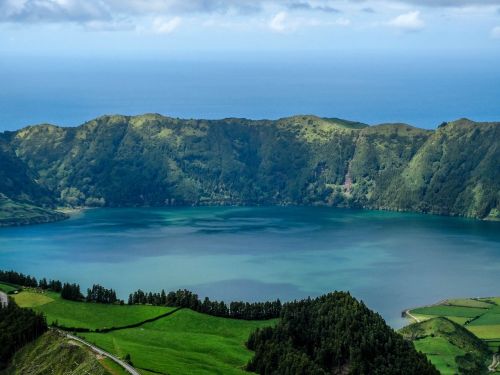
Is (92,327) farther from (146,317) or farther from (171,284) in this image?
(171,284)

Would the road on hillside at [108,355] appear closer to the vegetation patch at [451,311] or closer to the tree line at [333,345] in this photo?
the tree line at [333,345]

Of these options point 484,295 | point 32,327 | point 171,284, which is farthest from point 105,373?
point 484,295

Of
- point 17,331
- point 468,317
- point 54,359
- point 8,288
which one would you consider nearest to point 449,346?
point 468,317

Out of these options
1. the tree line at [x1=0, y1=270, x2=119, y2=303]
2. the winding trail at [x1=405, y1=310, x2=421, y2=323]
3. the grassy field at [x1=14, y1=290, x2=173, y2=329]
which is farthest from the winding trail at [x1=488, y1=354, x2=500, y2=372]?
the tree line at [x1=0, y1=270, x2=119, y2=303]

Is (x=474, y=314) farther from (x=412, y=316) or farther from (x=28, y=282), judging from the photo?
(x=28, y=282)

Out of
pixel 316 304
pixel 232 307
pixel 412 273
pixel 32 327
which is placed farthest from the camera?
pixel 412 273
